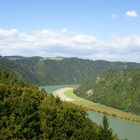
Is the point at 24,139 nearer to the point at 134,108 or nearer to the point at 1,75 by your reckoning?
the point at 1,75

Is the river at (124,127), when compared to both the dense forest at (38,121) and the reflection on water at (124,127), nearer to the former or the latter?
the reflection on water at (124,127)

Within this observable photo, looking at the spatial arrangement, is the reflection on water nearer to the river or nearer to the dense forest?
the river

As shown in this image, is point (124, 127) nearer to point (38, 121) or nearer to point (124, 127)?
point (124, 127)

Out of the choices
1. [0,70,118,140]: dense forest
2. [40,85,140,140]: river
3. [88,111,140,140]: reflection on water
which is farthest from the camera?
[88,111,140,140]: reflection on water

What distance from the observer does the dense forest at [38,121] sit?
64.3 meters

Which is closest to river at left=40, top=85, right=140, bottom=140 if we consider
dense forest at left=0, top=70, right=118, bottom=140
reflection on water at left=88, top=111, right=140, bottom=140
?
reflection on water at left=88, top=111, right=140, bottom=140

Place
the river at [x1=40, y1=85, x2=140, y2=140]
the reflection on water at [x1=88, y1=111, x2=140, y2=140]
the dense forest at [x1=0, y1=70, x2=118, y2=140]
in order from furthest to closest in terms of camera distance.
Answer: the reflection on water at [x1=88, y1=111, x2=140, y2=140]
the river at [x1=40, y1=85, x2=140, y2=140]
the dense forest at [x1=0, y1=70, x2=118, y2=140]

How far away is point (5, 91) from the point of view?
73.8 metres

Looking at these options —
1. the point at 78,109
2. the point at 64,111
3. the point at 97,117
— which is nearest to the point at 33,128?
the point at 64,111

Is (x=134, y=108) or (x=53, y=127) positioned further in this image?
(x=134, y=108)

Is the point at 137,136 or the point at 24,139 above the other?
the point at 24,139

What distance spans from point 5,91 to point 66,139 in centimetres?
1455

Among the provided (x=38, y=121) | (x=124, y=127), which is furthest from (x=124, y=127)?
(x=38, y=121)

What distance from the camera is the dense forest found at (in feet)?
211
